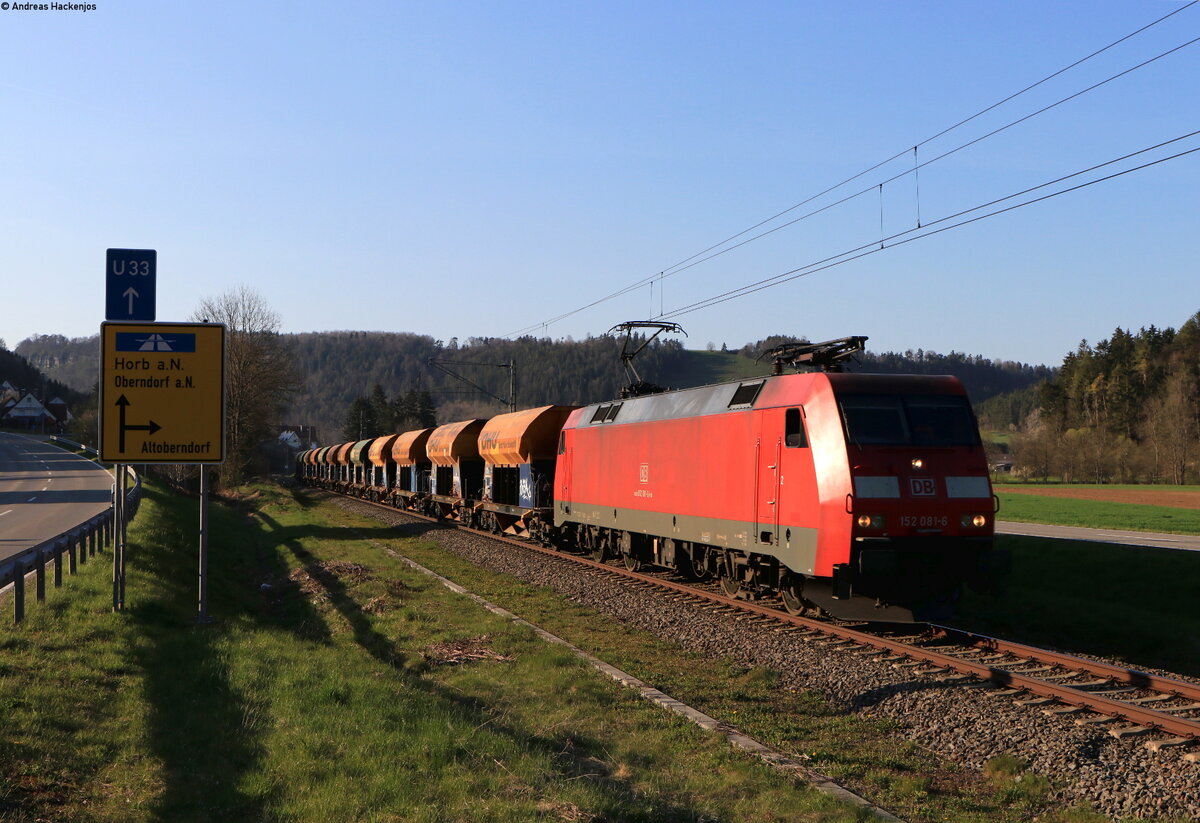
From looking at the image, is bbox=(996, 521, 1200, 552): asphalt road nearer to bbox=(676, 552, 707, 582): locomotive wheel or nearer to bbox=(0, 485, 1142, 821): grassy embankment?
bbox=(676, 552, 707, 582): locomotive wheel

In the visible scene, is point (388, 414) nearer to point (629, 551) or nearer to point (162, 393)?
point (629, 551)

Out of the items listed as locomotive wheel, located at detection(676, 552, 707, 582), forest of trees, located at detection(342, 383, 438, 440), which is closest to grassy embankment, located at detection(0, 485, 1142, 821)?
locomotive wheel, located at detection(676, 552, 707, 582)

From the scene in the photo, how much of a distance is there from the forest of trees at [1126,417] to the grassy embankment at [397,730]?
78.9 m

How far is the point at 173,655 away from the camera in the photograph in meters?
10.6

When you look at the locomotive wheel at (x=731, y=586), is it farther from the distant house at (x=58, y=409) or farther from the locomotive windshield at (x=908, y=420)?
the distant house at (x=58, y=409)

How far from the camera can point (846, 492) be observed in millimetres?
11797

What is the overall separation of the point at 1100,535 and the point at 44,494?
39.8 metres

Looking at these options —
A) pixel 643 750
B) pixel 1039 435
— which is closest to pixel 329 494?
pixel 643 750

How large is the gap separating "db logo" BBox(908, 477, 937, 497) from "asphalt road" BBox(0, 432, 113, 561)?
1762cm

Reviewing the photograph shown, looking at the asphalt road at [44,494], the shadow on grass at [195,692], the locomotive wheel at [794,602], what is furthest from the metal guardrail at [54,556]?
the locomotive wheel at [794,602]

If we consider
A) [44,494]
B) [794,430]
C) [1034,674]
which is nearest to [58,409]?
[44,494]

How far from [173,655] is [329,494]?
176 ft

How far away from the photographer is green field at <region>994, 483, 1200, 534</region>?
120 ft

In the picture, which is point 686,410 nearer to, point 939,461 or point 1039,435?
point 939,461
